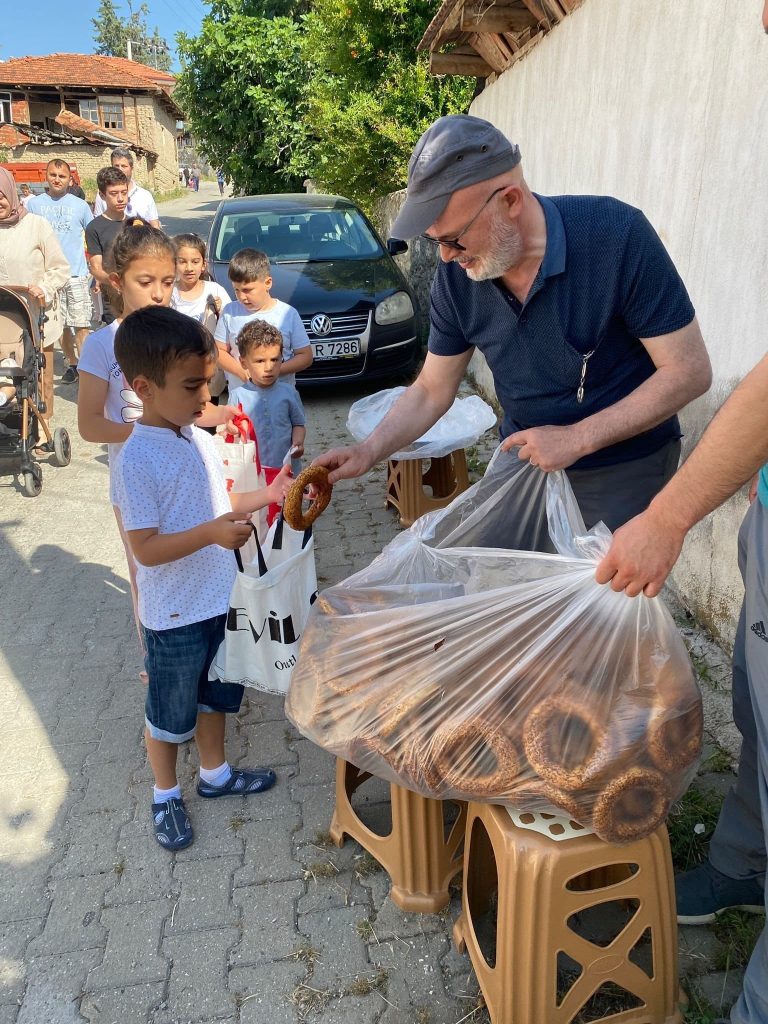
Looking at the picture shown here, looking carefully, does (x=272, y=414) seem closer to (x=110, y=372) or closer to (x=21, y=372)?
(x=110, y=372)

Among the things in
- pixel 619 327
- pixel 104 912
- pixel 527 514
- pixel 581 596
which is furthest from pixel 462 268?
pixel 104 912

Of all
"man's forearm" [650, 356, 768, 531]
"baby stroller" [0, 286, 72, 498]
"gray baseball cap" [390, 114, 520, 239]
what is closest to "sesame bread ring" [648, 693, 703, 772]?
"man's forearm" [650, 356, 768, 531]

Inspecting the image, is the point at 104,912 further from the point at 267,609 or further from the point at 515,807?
the point at 515,807

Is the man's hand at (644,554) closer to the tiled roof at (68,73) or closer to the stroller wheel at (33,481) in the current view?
the stroller wheel at (33,481)

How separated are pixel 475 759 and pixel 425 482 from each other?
307 centimetres

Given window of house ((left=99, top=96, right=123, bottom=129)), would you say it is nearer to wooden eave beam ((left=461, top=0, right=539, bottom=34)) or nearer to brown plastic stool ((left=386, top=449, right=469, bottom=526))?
wooden eave beam ((left=461, top=0, right=539, bottom=34))

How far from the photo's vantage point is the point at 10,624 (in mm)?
3652

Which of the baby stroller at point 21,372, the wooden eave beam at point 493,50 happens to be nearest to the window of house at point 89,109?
the wooden eave beam at point 493,50

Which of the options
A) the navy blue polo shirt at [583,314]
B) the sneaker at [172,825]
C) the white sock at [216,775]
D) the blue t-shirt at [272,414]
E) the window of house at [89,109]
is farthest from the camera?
the window of house at [89,109]

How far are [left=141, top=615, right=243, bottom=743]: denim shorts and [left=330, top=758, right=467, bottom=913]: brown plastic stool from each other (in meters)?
0.49

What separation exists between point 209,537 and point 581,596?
947mm

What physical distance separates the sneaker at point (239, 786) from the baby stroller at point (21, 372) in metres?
3.29

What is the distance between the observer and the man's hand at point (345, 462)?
209cm

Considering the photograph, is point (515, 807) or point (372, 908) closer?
point (515, 807)
